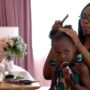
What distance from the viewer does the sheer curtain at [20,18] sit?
4.25 meters

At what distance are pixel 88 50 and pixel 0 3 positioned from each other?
3252 mm

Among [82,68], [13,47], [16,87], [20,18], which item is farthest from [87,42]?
[20,18]

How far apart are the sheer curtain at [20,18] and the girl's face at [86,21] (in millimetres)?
3168

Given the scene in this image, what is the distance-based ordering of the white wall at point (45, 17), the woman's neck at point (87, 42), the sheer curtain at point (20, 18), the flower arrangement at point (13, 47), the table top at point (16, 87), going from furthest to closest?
the white wall at point (45, 17) → the sheer curtain at point (20, 18) → the flower arrangement at point (13, 47) → the table top at point (16, 87) → the woman's neck at point (87, 42)

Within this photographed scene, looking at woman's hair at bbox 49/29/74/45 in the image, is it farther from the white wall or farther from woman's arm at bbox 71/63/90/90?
the white wall

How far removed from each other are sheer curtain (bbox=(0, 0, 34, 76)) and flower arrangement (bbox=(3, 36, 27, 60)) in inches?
60.3

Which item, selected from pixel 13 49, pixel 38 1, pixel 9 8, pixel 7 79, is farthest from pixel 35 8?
pixel 7 79

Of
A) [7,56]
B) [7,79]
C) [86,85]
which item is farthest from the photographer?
[7,56]

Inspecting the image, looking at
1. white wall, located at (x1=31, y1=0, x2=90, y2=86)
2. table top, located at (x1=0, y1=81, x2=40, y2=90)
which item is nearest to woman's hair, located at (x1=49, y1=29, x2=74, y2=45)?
table top, located at (x1=0, y1=81, x2=40, y2=90)

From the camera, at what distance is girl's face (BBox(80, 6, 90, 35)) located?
118 cm

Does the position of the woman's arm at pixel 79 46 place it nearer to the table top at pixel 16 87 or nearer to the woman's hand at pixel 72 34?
the woman's hand at pixel 72 34

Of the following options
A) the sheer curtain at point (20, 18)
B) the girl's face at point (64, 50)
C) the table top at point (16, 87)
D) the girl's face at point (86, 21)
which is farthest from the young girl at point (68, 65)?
the sheer curtain at point (20, 18)

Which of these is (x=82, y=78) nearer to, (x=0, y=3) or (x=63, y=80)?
(x=63, y=80)

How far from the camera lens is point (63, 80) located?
3.67 feet
